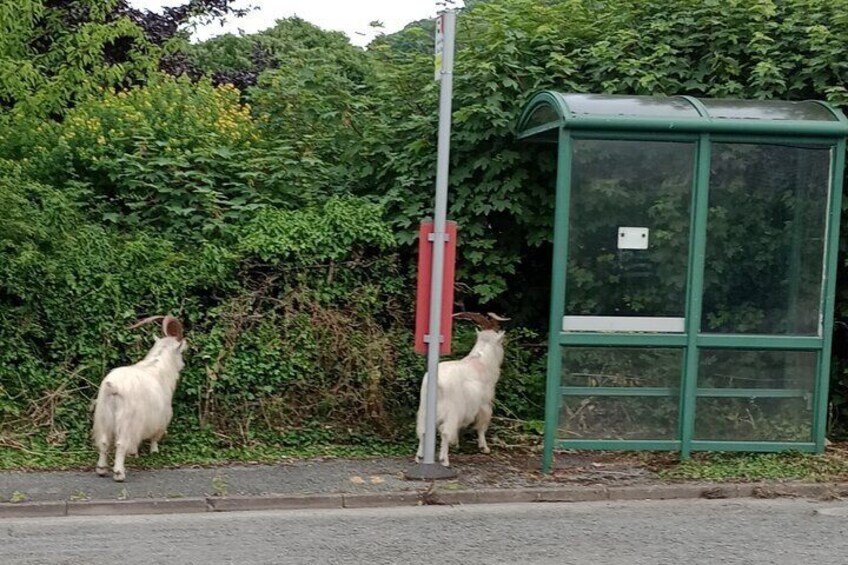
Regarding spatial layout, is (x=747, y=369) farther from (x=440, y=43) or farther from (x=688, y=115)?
(x=440, y=43)

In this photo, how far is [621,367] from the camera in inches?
321

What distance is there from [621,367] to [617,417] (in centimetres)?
43

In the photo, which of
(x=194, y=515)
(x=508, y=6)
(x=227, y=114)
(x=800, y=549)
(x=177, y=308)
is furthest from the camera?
(x=227, y=114)

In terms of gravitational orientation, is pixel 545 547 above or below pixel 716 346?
below

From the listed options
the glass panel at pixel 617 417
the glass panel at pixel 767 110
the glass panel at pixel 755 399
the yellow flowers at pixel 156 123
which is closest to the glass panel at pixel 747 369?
the glass panel at pixel 755 399

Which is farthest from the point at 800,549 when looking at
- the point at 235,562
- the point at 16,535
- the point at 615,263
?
the point at 16,535

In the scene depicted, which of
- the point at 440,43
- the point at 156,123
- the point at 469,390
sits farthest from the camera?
the point at 156,123

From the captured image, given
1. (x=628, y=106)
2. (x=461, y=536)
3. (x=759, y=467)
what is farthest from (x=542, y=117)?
(x=461, y=536)

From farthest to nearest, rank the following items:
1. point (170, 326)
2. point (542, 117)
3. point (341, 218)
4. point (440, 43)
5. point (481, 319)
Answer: point (341, 218) < point (481, 319) < point (542, 117) < point (170, 326) < point (440, 43)

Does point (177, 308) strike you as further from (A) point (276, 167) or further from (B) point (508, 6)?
(B) point (508, 6)

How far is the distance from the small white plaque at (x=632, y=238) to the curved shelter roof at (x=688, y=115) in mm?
853

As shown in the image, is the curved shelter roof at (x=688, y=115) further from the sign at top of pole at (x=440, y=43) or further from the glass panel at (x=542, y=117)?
the sign at top of pole at (x=440, y=43)

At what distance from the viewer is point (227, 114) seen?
1118 centimetres

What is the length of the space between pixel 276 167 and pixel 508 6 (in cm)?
303
